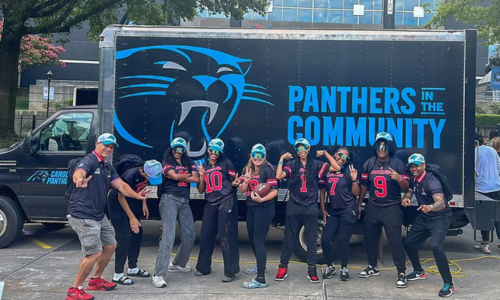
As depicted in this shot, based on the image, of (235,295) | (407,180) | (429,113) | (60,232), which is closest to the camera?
(235,295)

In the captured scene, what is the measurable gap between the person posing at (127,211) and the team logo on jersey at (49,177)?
210 centimetres

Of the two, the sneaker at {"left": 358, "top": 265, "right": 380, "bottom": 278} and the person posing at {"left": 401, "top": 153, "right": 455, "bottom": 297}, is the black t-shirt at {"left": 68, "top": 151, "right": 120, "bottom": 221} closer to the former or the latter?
the sneaker at {"left": 358, "top": 265, "right": 380, "bottom": 278}

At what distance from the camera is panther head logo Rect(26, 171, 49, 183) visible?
333 inches

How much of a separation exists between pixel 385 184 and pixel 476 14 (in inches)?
636

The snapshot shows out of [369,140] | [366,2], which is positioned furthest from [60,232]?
[366,2]

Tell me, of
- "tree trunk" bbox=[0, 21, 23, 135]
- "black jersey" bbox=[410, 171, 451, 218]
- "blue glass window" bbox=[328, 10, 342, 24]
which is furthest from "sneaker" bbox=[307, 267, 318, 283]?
"blue glass window" bbox=[328, 10, 342, 24]

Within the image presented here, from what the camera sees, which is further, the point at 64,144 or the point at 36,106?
the point at 36,106

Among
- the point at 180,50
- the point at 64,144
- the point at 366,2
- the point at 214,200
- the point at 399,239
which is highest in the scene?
the point at 366,2

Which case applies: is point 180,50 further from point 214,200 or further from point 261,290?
point 261,290

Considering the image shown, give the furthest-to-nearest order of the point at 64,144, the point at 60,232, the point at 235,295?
the point at 60,232
the point at 64,144
the point at 235,295

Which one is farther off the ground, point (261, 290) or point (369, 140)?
point (369, 140)

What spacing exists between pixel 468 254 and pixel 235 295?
4.32 metres

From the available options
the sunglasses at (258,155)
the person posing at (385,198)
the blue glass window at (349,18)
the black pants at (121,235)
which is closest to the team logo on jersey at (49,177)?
the black pants at (121,235)

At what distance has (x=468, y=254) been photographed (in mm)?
8516
